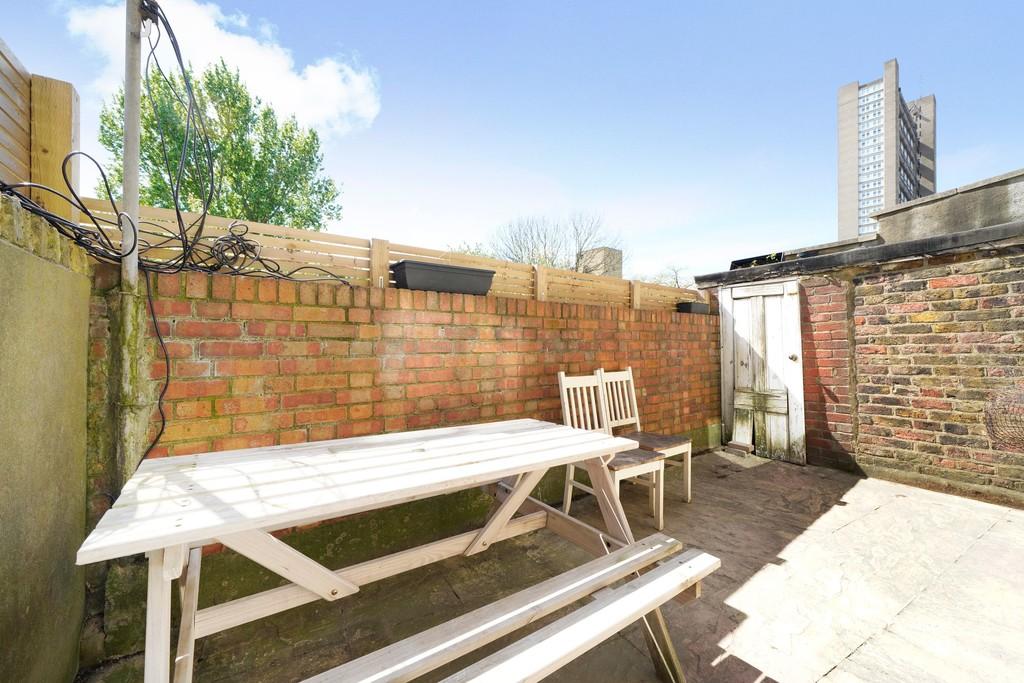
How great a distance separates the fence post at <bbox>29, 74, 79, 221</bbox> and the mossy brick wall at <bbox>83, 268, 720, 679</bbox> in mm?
512

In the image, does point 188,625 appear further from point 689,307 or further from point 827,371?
point 827,371

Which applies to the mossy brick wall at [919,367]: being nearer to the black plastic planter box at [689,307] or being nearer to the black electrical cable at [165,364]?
the black plastic planter box at [689,307]

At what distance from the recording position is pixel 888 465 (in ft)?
11.8

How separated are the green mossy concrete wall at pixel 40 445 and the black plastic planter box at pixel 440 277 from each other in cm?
132

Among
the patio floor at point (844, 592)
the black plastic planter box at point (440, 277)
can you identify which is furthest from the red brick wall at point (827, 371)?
the black plastic planter box at point (440, 277)

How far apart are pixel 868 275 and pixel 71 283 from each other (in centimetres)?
566

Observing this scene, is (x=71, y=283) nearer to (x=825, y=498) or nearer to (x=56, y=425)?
(x=56, y=425)

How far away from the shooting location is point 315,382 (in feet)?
6.63

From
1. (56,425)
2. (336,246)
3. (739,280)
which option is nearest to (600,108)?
(739,280)

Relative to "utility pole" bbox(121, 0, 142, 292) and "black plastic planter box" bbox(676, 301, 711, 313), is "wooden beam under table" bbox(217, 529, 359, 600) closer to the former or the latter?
"utility pole" bbox(121, 0, 142, 292)

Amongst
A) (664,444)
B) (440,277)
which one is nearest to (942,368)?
(664,444)

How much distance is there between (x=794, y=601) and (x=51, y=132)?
13.5ft

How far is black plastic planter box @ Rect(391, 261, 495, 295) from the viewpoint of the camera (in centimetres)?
232

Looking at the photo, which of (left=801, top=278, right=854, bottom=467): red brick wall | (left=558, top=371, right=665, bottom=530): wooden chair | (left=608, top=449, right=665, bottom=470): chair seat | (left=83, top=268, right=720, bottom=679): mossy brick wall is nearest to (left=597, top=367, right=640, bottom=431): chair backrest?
(left=558, top=371, right=665, bottom=530): wooden chair
